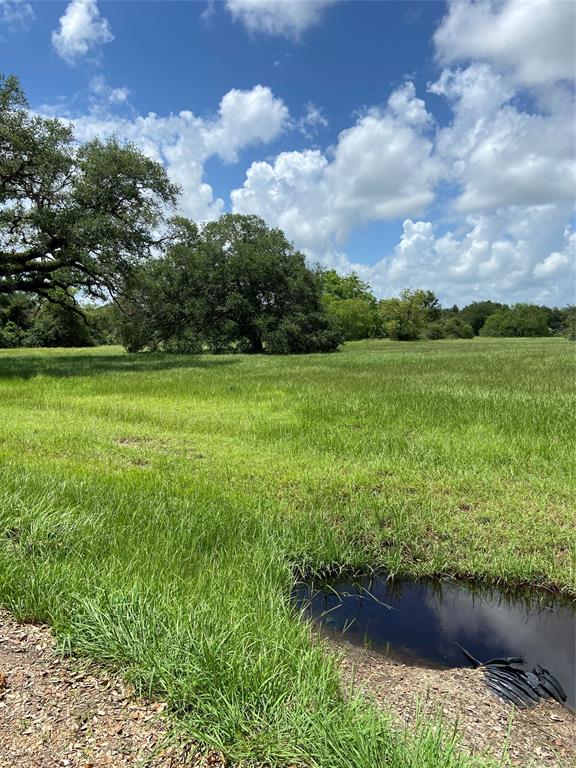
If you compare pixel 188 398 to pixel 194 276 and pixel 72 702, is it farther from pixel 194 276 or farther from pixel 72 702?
pixel 194 276

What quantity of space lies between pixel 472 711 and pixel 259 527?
107 inches

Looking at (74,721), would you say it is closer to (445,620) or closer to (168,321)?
(445,620)

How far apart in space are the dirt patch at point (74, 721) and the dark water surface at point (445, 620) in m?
1.85

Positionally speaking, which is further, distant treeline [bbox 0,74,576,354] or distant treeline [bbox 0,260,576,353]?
distant treeline [bbox 0,260,576,353]

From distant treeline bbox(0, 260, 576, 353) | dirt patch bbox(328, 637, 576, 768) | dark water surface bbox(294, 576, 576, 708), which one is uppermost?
distant treeline bbox(0, 260, 576, 353)

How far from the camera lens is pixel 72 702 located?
2574 millimetres

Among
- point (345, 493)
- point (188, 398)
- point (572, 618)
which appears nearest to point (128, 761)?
point (572, 618)

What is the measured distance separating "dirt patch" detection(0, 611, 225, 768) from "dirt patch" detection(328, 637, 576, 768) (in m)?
1.03

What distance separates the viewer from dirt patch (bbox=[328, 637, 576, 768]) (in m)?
2.54

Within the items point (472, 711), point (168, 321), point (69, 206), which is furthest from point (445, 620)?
point (168, 321)

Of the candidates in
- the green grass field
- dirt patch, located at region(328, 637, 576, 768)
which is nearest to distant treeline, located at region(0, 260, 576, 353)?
the green grass field

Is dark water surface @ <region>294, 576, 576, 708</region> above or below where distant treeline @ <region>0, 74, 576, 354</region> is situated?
below

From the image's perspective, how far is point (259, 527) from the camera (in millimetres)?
5191

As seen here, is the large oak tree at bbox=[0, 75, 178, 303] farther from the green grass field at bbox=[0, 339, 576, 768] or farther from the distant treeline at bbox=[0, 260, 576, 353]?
the green grass field at bbox=[0, 339, 576, 768]
